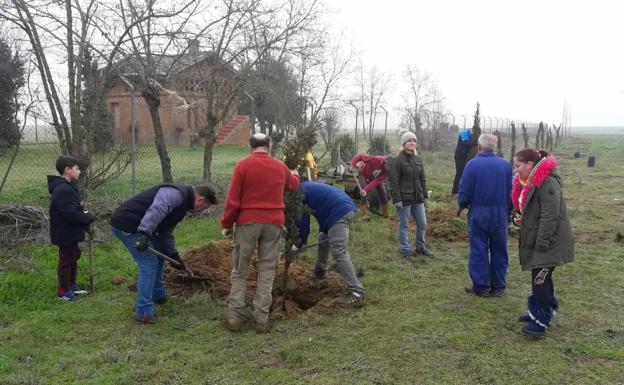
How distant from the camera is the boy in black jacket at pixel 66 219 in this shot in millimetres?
5062

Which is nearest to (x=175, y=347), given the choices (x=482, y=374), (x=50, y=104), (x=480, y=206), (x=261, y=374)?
(x=261, y=374)

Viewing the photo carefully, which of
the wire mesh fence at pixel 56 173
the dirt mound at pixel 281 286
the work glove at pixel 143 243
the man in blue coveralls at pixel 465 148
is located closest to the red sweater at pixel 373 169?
the dirt mound at pixel 281 286

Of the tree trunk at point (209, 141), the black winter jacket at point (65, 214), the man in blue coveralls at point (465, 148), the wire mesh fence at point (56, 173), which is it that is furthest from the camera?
the man in blue coveralls at point (465, 148)

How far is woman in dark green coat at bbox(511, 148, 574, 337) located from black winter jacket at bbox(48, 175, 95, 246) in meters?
4.13

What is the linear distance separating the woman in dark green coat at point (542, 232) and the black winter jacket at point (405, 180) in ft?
7.83

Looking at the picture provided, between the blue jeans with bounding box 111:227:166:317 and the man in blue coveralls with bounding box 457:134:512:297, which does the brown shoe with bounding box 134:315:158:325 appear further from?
the man in blue coveralls with bounding box 457:134:512:297

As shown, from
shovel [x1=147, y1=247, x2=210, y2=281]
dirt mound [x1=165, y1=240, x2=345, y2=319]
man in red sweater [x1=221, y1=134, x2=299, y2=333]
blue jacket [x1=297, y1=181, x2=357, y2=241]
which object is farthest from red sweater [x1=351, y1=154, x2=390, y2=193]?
man in red sweater [x1=221, y1=134, x2=299, y2=333]

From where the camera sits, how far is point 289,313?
5.02 meters

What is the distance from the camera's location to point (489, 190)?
543 centimetres

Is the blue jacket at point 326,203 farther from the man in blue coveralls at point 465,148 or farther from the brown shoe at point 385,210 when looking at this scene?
the man in blue coveralls at point 465,148

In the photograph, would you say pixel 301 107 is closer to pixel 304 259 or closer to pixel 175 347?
pixel 304 259

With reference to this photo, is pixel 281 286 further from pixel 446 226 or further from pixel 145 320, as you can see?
pixel 446 226

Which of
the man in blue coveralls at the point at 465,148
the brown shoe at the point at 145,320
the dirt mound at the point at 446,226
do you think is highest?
the man in blue coveralls at the point at 465,148

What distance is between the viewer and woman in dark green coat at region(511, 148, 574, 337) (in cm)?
429
